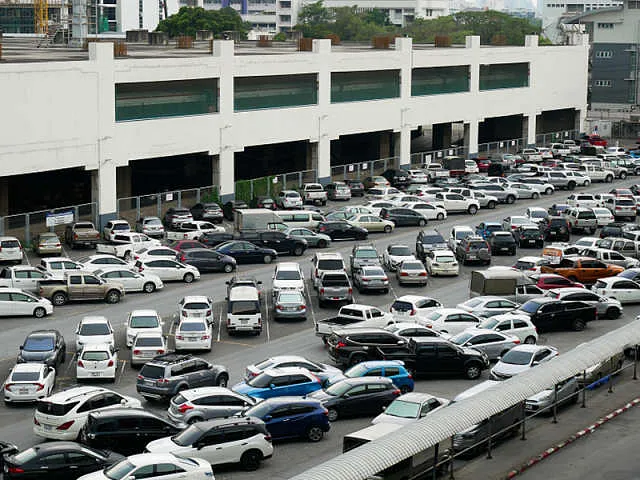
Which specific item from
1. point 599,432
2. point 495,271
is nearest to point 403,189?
point 495,271

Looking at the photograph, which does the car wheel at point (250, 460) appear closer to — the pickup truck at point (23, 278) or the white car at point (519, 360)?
the white car at point (519, 360)

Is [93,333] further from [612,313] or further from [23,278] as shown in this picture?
[612,313]

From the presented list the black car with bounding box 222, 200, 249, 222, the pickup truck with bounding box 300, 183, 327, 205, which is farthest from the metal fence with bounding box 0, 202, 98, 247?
the pickup truck with bounding box 300, 183, 327, 205

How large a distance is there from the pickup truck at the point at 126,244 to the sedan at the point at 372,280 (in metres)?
12.5

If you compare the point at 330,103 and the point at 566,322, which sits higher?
the point at 330,103

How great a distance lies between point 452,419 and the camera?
28.4m

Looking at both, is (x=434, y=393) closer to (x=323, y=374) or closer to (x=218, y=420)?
(x=323, y=374)

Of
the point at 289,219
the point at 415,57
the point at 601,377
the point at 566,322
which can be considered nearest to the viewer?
the point at 601,377

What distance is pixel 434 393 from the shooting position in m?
40.0

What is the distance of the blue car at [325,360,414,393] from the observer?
127 ft

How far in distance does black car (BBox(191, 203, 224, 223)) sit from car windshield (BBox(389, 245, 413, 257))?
1579 centimetres

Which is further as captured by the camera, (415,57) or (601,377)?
(415,57)

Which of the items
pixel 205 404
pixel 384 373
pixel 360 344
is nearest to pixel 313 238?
pixel 360 344

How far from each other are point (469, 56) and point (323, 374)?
211 feet
